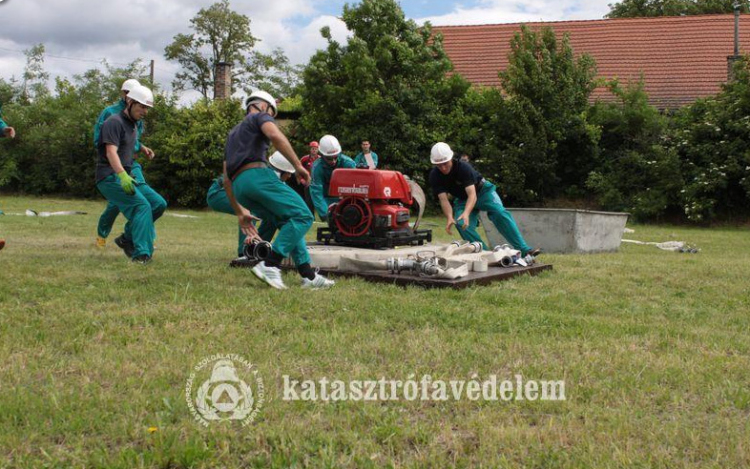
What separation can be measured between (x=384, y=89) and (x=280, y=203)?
750 inches

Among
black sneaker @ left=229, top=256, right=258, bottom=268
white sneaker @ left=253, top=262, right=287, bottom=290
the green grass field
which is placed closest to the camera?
the green grass field

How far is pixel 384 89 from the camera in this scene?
81.1ft

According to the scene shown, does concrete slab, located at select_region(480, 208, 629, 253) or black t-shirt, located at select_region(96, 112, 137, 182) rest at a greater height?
black t-shirt, located at select_region(96, 112, 137, 182)

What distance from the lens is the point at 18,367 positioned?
3641mm

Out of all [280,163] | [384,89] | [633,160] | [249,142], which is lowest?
[280,163]

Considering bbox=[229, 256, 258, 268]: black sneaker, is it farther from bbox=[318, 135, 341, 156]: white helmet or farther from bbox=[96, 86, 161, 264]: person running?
bbox=[318, 135, 341, 156]: white helmet

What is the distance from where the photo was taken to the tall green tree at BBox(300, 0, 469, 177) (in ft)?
79.8

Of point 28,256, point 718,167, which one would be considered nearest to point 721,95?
point 718,167

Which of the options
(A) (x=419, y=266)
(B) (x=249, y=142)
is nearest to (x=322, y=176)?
(A) (x=419, y=266)

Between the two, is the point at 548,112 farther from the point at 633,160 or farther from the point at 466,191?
the point at 466,191

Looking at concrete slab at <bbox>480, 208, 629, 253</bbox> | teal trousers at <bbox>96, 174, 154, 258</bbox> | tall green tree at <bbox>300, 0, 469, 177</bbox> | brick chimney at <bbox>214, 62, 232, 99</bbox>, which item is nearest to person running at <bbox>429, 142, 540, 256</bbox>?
concrete slab at <bbox>480, 208, 629, 253</bbox>

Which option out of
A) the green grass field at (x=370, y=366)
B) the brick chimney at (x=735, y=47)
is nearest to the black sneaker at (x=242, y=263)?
the green grass field at (x=370, y=366)

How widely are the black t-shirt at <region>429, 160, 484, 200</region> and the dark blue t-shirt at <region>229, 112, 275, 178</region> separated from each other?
2911 millimetres

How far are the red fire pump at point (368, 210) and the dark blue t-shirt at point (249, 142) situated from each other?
2408 mm
